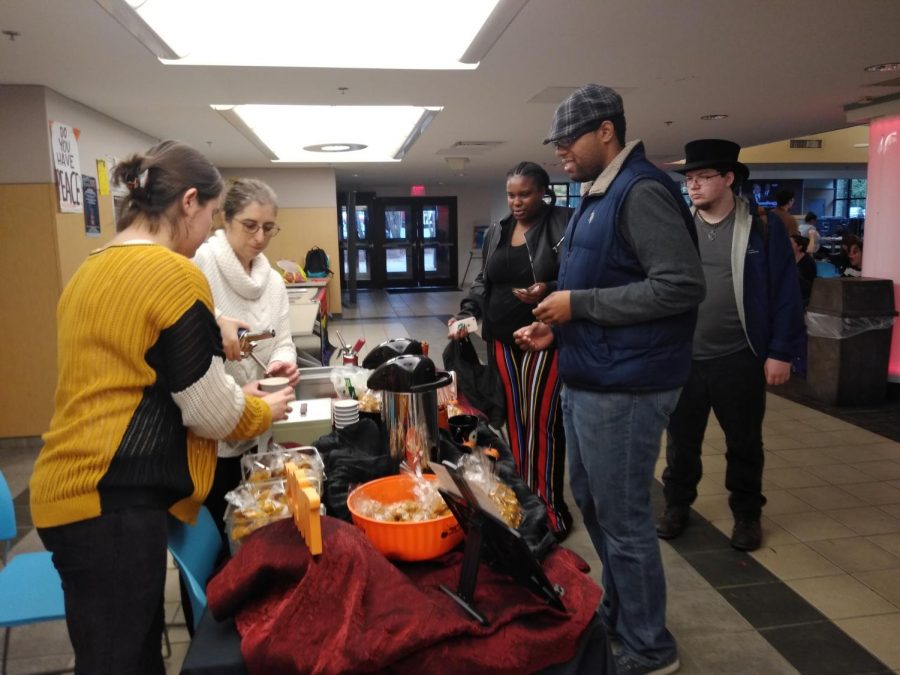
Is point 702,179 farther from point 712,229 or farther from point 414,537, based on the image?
point 414,537

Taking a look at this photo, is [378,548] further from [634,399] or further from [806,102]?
[806,102]

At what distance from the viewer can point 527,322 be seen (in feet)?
9.57

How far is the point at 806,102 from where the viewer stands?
19.0 feet

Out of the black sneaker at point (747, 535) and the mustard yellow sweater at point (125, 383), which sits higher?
the mustard yellow sweater at point (125, 383)

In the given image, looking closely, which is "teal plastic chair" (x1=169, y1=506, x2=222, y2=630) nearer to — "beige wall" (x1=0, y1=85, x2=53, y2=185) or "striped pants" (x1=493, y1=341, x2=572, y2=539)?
"striped pants" (x1=493, y1=341, x2=572, y2=539)

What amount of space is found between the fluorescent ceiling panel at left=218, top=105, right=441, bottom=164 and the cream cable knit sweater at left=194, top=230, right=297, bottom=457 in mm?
3666

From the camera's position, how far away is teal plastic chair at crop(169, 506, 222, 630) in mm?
1352

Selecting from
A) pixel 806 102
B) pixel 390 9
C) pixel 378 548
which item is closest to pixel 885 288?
pixel 806 102

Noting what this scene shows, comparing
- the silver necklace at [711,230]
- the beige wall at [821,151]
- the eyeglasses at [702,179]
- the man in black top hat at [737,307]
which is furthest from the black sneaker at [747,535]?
the beige wall at [821,151]

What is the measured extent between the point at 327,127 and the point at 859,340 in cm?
553

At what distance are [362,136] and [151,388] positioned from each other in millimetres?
6947

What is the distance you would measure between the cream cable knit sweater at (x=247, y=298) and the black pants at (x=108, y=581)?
967mm

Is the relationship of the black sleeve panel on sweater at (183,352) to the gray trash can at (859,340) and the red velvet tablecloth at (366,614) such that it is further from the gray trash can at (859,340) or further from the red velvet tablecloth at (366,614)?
the gray trash can at (859,340)

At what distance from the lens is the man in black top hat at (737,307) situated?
2.63 metres
